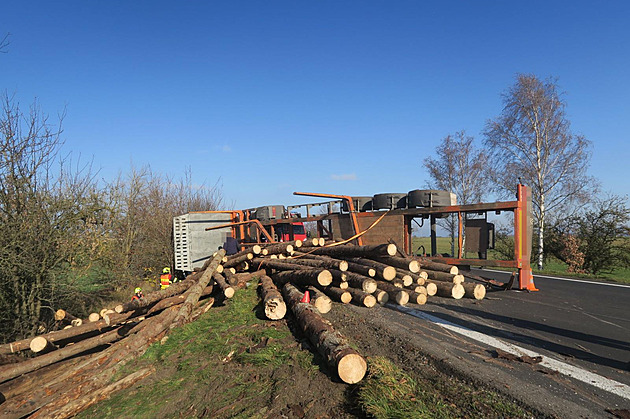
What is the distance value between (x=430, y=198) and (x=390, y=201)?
117 cm

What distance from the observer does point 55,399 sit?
4.36m

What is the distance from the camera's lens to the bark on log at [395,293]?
7129 mm

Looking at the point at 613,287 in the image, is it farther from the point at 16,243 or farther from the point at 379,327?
the point at 16,243

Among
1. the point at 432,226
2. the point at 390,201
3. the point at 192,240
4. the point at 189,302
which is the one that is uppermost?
the point at 390,201

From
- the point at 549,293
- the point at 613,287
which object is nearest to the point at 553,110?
the point at 613,287

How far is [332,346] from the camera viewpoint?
4.49m

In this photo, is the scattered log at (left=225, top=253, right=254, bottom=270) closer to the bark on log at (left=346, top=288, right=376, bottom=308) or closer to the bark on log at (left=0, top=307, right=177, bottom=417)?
the bark on log at (left=0, top=307, right=177, bottom=417)

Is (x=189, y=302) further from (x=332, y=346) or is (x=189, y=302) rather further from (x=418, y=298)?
(x=418, y=298)

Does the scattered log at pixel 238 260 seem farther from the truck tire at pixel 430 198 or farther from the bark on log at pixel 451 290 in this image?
the bark on log at pixel 451 290

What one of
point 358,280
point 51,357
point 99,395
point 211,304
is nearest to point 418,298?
point 358,280

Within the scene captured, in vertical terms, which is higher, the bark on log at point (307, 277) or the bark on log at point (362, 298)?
the bark on log at point (307, 277)

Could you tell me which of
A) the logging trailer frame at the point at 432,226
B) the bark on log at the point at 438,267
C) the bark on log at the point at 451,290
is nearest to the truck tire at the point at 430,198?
the logging trailer frame at the point at 432,226

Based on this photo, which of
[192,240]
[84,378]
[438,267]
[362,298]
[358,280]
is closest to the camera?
[84,378]

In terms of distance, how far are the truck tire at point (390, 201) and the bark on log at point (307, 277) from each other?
3.10m
